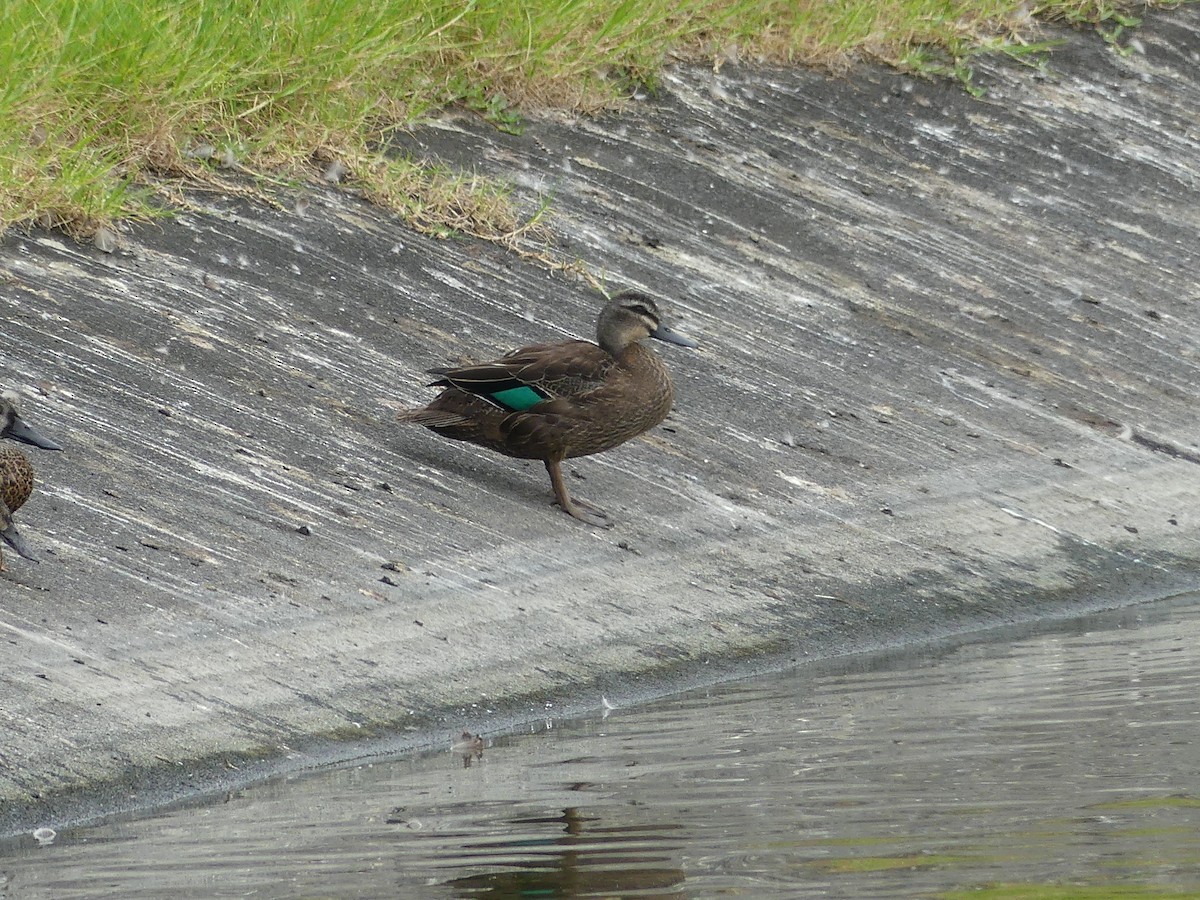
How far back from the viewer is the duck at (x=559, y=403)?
8.16 m

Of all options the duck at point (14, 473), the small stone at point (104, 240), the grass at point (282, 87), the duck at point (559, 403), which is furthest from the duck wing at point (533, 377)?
the grass at point (282, 87)

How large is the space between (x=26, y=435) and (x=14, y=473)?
0.49 m

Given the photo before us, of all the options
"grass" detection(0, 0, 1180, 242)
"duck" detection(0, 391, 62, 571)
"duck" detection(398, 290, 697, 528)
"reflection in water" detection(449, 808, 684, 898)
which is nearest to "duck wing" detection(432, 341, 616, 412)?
"duck" detection(398, 290, 697, 528)

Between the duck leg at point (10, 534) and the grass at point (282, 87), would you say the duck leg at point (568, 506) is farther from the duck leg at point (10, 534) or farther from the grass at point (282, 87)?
the grass at point (282, 87)

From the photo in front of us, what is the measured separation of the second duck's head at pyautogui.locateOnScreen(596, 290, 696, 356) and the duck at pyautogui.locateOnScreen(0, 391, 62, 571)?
216 centimetres

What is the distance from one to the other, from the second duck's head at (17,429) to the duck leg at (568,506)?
6.10ft

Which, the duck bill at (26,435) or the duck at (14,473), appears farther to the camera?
the duck bill at (26,435)

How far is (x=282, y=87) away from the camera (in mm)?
11062

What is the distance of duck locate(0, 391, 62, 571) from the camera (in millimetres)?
6703

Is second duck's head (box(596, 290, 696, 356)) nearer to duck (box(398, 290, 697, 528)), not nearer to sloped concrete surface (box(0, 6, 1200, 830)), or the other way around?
duck (box(398, 290, 697, 528))

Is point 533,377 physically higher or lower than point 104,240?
higher

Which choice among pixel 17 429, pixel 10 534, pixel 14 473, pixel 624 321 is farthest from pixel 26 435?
pixel 624 321

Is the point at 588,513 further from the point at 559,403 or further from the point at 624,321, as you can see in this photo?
the point at 624,321

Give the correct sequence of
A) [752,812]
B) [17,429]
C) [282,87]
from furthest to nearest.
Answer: [282,87], [17,429], [752,812]
